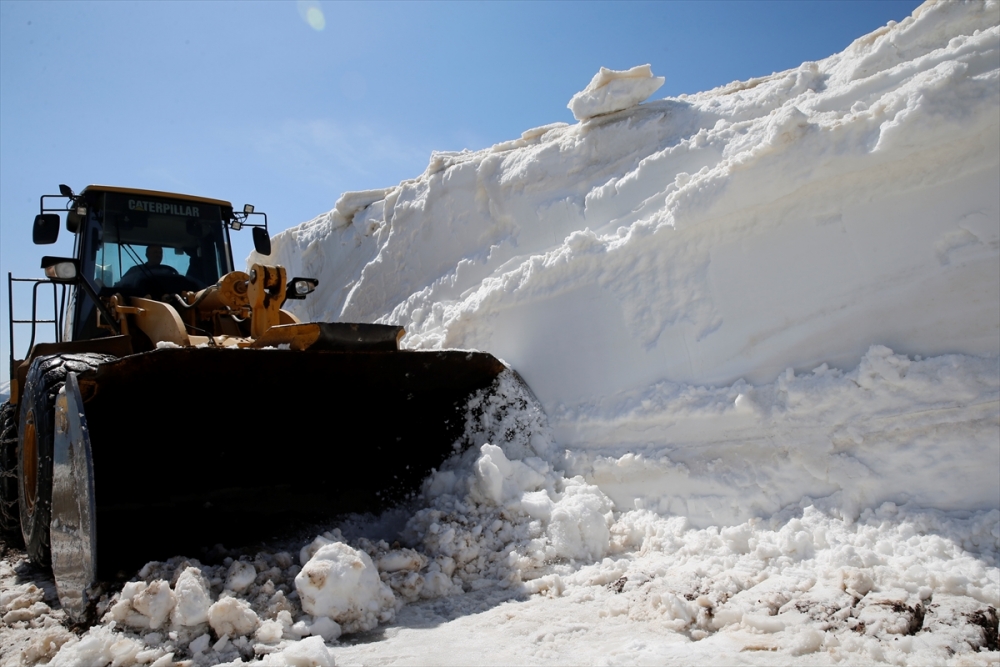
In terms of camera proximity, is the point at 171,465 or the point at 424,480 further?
the point at 424,480

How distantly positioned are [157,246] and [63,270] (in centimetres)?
112

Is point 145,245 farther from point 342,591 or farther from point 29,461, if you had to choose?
point 342,591

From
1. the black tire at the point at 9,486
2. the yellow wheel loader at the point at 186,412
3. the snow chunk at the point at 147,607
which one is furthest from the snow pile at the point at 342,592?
the black tire at the point at 9,486

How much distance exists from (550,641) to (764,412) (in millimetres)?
1921

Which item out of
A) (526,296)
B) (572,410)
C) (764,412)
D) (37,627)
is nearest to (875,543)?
(764,412)

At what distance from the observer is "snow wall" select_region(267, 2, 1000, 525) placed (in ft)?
11.4

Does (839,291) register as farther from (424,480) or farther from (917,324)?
(424,480)

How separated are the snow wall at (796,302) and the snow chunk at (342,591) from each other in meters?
1.71

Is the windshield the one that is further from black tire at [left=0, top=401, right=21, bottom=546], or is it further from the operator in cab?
black tire at [left=0, top=401, right=21, bottom=546]

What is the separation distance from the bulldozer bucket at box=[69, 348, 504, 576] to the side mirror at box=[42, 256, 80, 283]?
4.71ft

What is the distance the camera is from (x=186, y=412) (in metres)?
3.58

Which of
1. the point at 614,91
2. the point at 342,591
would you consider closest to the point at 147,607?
the point at 342,591

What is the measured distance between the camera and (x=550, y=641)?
8.70 ft

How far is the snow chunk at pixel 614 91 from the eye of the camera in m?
6.68
